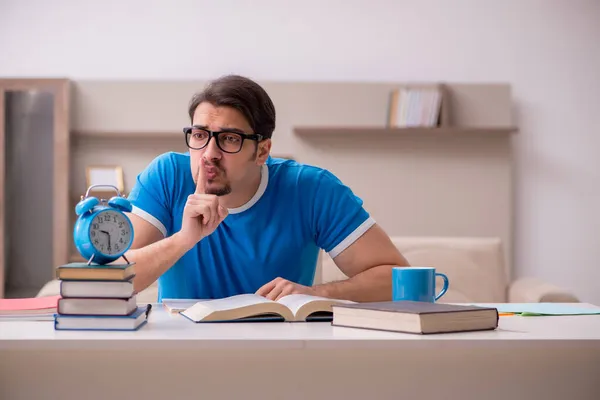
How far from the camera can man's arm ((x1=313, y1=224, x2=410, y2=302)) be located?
6.27ft

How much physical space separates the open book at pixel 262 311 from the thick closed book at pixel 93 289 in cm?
18

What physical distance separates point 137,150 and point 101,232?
10.4ft

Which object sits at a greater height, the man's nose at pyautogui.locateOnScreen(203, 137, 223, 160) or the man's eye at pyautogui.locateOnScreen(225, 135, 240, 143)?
the man's eye at pyautogui.locateOnScreen(225, 135, 240, 143)

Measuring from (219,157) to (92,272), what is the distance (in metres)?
0.75

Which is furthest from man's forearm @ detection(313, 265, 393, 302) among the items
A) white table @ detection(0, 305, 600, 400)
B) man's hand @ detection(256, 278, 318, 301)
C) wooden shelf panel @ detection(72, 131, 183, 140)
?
wooden shelf panel @ detection(72, 131, 183, 140)

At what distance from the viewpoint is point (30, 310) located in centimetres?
137

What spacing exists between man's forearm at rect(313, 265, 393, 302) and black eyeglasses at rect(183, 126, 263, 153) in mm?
415

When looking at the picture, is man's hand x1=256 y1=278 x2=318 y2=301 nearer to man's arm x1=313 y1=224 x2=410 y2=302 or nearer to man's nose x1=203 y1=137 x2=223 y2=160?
man's arm x1=313 y1=224 x2=410 y2=302

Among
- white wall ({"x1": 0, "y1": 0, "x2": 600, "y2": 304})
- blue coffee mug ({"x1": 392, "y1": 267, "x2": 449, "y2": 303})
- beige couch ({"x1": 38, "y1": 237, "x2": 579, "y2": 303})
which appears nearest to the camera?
blue coffee mug ({"x1": 392, "y1": 267, "x2": 449, "y2": 303})

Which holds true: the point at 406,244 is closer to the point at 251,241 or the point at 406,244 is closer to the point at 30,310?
the point at 251,241

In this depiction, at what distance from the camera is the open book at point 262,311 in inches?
53.4

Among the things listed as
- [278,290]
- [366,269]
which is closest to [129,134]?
[366,269]

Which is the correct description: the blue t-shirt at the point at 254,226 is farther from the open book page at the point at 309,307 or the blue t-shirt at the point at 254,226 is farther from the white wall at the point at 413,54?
the white wall at the point at 413,54

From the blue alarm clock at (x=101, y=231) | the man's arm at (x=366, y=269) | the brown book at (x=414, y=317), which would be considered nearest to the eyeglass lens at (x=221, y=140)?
the man's arm at (x=366, y=269)
